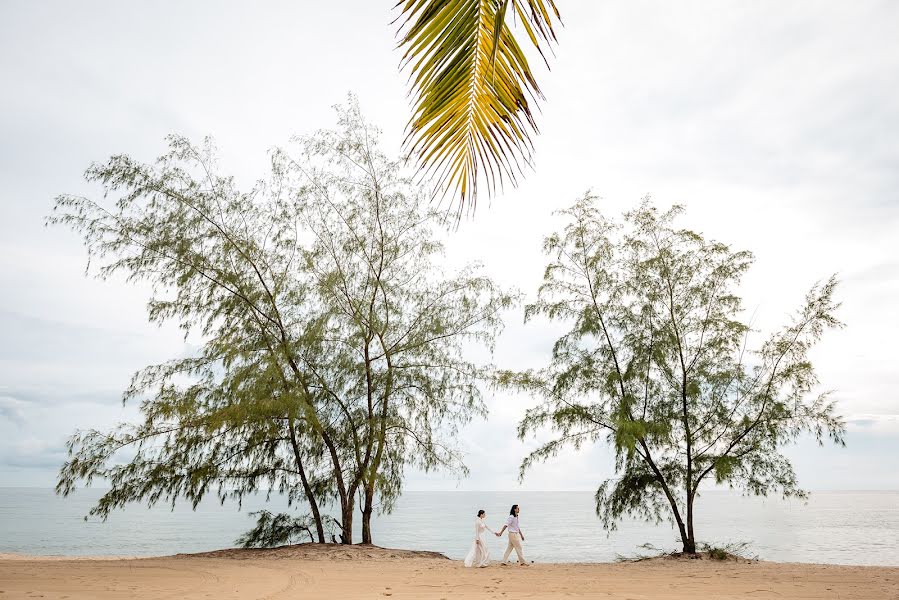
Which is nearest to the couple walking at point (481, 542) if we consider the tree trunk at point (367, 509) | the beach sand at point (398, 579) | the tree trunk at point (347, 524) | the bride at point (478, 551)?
the bride at point (478, 551)

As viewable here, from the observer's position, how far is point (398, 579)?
10.1 m

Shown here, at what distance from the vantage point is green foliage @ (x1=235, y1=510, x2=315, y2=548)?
14789 mm

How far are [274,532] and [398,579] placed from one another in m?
5.96

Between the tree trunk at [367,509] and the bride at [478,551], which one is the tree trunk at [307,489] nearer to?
the tree trunk at [367,509]

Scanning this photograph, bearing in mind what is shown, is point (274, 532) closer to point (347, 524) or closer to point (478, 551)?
point (347, 524)

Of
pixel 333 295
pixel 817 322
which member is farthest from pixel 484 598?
pixel 817 322

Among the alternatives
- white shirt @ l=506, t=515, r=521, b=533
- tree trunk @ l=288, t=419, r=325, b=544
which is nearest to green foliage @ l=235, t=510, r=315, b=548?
tree trunk @ l=288, t=419, r=325, b=544

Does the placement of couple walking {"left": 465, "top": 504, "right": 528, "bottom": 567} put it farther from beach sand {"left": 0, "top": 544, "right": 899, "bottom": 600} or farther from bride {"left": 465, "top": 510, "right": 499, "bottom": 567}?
beach sand {"left": 0, "top": 544, "right": 899, "bottom": 600}

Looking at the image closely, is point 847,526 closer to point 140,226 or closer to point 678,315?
point 678,315

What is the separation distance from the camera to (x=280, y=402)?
12.9m

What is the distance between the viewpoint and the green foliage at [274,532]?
14.8 m

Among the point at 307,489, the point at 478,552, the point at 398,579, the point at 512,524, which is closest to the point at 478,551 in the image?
the point at 478,552

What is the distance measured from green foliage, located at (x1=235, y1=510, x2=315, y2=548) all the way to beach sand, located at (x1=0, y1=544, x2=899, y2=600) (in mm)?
978

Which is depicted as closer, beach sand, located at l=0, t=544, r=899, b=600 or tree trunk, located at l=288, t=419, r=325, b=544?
beach sand, located at l=0, t=544, r=899, b=600
